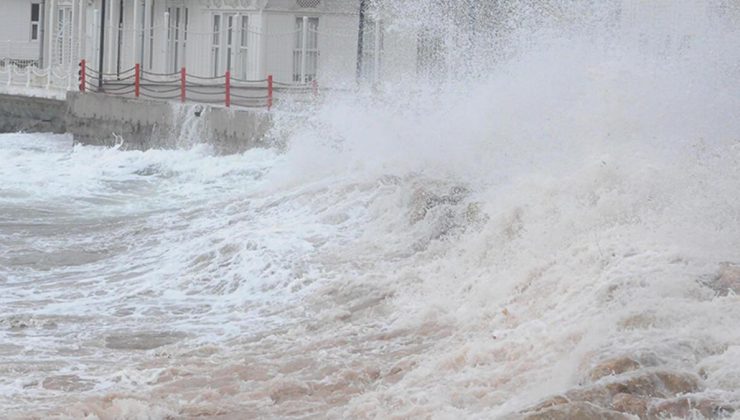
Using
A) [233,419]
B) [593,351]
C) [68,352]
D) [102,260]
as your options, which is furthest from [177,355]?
[102,260]

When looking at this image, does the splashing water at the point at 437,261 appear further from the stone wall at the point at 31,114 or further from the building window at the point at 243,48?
the stone wall at the point at 31,114

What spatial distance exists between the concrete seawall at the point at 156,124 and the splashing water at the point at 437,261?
2.74 m

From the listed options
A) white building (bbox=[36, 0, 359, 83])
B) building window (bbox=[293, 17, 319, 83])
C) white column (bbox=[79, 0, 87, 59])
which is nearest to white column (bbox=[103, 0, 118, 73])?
white building (bbox=[36, 0, 359, 83])

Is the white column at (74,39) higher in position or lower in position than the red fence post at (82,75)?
higher

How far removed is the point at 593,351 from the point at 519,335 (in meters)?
1.10

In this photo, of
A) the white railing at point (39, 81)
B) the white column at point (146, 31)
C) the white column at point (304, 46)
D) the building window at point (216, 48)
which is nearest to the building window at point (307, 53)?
the white column at point (304, 46)

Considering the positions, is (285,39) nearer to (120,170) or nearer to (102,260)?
(120,170)

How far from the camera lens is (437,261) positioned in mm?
12203

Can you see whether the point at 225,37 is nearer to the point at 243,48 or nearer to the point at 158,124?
the point at 243,48

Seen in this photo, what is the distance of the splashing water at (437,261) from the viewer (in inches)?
328

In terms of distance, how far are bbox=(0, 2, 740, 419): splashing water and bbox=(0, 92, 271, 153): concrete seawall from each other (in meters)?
2.74

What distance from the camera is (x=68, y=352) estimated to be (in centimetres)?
1038

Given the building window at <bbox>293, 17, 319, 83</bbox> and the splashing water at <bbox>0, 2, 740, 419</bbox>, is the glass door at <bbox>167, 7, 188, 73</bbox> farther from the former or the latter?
the splashing water at <bbox>0, 2, 740, 419</bbox>

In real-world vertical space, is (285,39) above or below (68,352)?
above
